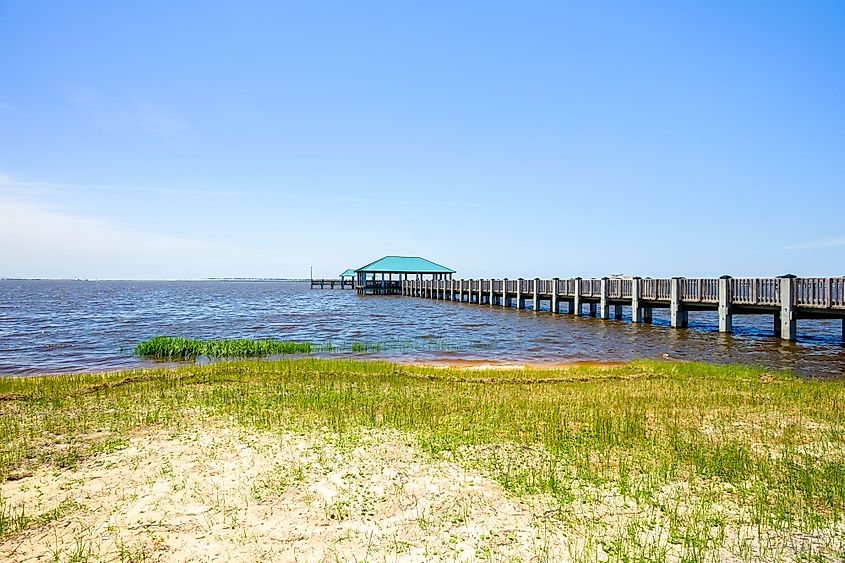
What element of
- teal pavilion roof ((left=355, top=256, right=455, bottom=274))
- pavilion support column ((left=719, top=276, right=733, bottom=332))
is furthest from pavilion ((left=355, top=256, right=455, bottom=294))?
pavilion support column ((left=719, top=276, right=733, bottom=332))

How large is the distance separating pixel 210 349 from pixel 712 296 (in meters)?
24.3

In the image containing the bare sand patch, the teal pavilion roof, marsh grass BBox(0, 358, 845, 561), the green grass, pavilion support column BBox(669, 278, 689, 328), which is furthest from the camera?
the teal pavilion roof

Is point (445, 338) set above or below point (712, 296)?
below

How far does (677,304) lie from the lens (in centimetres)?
3036

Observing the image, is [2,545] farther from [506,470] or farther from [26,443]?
[506,470]

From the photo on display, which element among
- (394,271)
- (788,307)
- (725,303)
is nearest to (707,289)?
(725,303)

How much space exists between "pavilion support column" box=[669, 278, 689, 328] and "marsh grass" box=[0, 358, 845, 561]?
14.4m

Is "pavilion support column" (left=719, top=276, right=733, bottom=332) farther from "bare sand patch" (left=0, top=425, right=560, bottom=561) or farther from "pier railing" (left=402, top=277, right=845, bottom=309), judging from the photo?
"bare sand patch" (left=0, top=425, right=560, bottom=561)

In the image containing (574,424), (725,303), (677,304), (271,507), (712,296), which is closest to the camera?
(271,507)

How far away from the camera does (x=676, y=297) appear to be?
3028 centimetres

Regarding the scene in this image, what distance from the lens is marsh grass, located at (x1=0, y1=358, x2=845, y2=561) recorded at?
6121 millimetres

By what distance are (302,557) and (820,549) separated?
4.83 m

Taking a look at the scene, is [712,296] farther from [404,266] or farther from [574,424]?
[404,266]

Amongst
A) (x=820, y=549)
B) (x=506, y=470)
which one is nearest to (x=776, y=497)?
(x=820, y=549)
